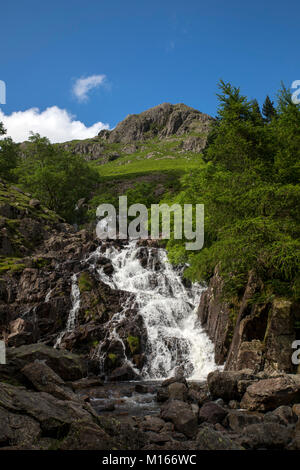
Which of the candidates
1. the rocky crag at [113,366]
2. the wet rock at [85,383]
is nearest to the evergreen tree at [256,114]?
the rocky crag at [113,366]

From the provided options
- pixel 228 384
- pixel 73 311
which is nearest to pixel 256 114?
pixel 228 384

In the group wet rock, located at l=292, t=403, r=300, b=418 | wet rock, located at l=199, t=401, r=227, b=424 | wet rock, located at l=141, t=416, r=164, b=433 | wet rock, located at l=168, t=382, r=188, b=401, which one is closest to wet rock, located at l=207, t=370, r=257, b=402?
wet rock, located at l=168, t=382, r=188, b=401

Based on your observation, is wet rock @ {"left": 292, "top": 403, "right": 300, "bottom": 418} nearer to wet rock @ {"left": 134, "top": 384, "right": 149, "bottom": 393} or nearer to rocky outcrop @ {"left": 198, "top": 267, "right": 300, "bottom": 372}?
rocky outcrop @ {"left": 198, "top": 267, "right": 300, "bottom": 372}

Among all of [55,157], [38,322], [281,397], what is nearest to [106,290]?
[38,322]

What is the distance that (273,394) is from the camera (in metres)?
12.9

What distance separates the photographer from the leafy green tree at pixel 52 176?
216 ft

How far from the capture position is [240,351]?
692 inches

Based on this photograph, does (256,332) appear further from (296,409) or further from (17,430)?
(17,430)

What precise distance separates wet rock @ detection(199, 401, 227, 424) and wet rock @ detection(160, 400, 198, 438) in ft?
2.21

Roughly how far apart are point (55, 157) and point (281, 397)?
70028 millimetres

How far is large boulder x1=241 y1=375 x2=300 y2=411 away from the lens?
42.0ft

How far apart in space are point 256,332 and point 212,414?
6.64m

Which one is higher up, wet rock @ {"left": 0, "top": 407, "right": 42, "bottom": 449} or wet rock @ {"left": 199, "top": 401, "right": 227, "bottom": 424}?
wet rock @ {"left": 0, "top": 407, "right": 42, "bottom": 449}
